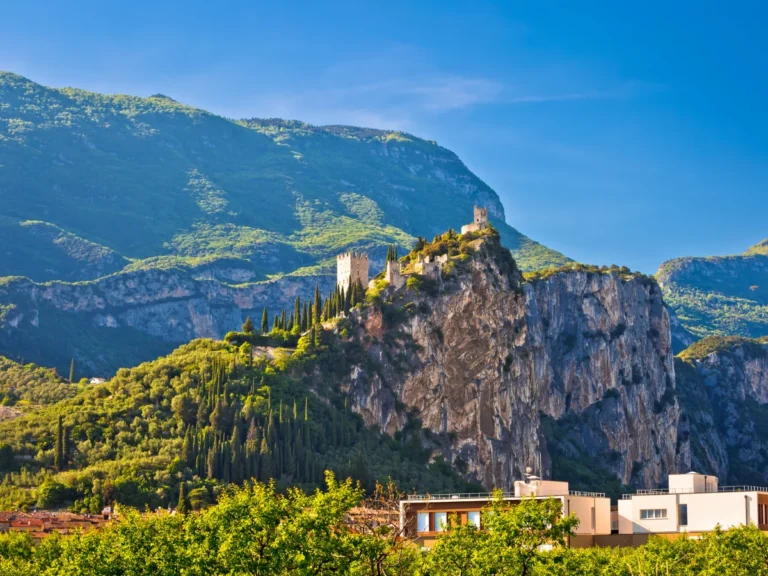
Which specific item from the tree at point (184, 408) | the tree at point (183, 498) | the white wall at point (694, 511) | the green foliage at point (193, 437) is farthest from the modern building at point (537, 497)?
the tree at point (184, 408)

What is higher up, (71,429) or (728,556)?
(71,429)

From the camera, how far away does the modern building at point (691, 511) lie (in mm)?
101188

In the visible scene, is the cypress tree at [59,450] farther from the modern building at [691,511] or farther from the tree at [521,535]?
the tree at [521,535]

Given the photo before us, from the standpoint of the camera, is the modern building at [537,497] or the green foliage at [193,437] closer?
the modern building at [537,497]

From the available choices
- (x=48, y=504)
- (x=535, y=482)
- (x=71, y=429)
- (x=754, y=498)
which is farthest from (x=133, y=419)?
(x=754, y=498)

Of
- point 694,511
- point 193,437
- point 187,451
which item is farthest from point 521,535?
point 193,437

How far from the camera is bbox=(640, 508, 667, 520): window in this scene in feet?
342

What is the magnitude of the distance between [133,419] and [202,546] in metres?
109

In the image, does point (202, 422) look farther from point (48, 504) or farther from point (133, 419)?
point (48, 504)

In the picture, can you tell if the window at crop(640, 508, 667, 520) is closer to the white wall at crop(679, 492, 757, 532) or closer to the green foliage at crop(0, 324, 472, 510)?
the white wall at crop(679, 492, 757, 532)

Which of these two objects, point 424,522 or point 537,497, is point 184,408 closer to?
point 424,522

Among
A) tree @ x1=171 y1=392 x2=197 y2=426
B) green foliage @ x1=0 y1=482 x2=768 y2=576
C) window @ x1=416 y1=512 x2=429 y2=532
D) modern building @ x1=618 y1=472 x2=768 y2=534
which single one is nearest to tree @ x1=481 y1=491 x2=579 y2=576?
green foliage @ x1=0 y1=482 x2=768 y2=576

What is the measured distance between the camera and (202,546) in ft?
250

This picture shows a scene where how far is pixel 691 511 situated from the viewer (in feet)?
340
